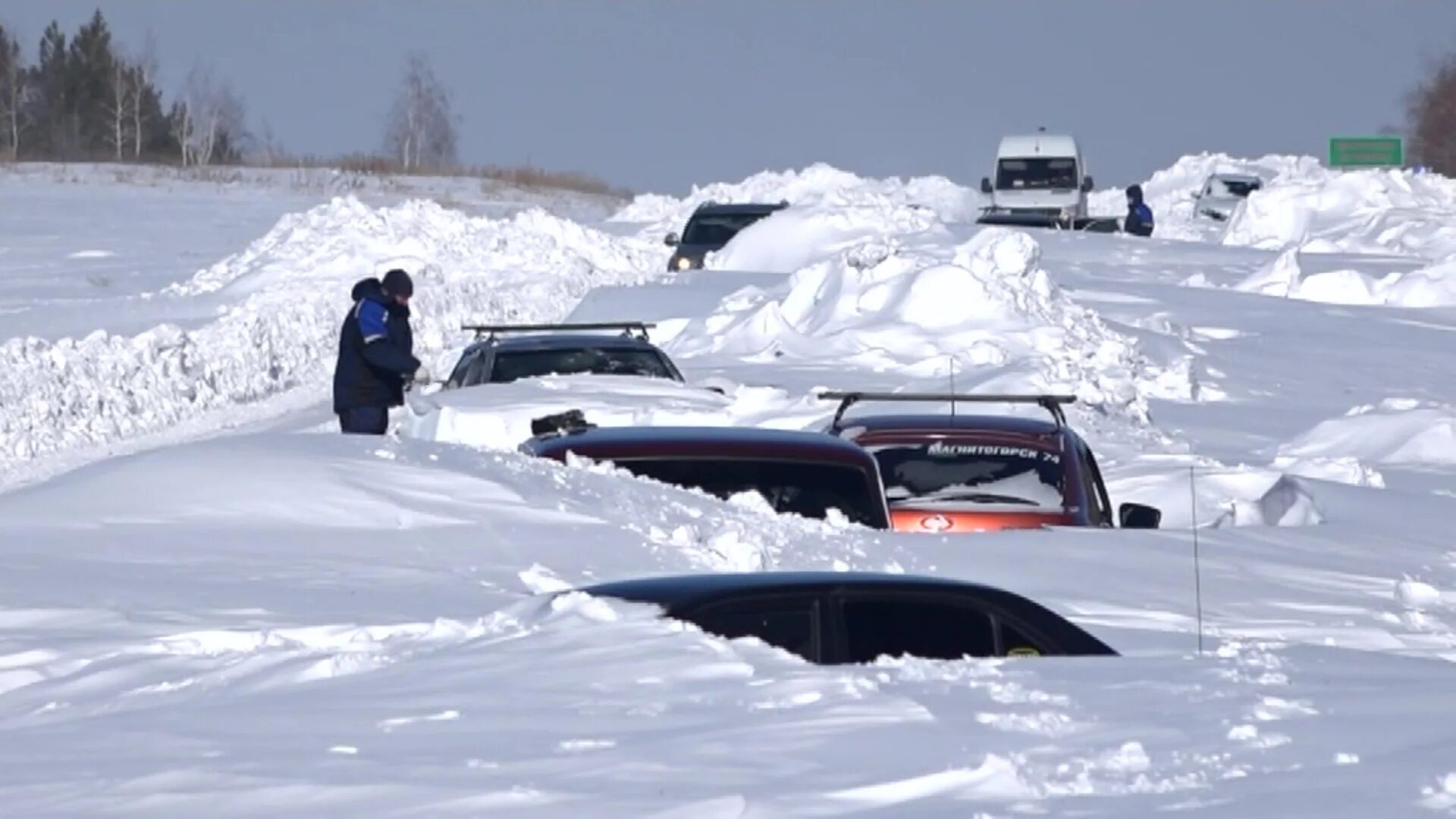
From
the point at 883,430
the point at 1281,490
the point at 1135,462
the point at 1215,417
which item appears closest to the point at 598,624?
the point at 883,430

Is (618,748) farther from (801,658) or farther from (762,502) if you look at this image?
(762,502)

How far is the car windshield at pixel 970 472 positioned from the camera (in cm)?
1029

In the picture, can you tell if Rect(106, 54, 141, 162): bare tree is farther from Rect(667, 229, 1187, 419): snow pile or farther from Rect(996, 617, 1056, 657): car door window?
Rect(996, 617, 1056, 657): car door window

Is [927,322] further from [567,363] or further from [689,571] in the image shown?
[689,571]

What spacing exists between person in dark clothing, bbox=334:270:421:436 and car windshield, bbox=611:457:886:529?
4.86 meters

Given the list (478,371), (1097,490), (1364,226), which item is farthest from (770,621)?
(1364,226)

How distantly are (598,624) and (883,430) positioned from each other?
5.48 m

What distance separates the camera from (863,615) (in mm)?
5590

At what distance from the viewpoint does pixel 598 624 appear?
17.7ft

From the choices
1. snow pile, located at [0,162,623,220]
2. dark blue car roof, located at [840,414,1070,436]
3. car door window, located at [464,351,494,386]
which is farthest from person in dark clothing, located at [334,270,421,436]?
snow pile, located at [0,162,623,220]

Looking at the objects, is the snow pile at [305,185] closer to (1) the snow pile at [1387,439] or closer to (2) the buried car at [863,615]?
(1) the snow pile at [1387,439]

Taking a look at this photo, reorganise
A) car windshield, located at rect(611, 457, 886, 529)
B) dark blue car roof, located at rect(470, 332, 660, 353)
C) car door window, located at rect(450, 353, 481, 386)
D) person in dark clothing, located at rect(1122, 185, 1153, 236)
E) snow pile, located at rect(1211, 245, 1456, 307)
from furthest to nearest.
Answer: person in dark clothing, located at rect(1122, 185, 1153, 236) < snow pile, located at rect(1211, 245, 1456, 307) < car door window, located at rect(450, 353, 481, 386) < dark blue car roof, located at rect(470, 332, 660, 353) < car windshield, located at rect(611, 457, 886, 529)

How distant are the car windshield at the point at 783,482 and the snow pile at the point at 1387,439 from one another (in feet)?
27.8

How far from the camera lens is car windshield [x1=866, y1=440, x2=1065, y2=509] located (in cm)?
1029
